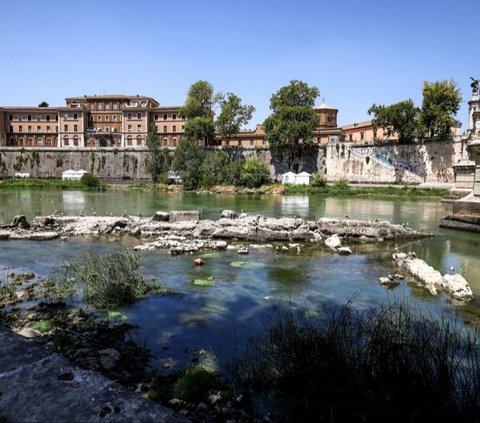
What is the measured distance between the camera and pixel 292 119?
6128cm

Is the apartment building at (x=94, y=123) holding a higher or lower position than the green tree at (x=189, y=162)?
higher

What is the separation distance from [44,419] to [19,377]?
0.80m

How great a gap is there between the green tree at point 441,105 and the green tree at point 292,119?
14.8 meters

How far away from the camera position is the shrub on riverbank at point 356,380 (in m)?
4.10

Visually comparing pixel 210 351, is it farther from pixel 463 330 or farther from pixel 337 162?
pixel 337 162

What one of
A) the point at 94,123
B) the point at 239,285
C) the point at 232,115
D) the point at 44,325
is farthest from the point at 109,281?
the point at 94,123

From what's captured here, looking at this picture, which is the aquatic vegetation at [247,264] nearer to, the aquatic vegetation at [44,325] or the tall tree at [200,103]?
the aquatic vegetation at [44,325]

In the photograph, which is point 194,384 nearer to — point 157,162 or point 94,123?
point 157,162

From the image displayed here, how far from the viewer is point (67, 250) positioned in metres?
15.2

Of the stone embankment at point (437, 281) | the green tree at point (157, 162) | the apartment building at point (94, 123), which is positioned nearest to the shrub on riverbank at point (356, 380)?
the stone embankment at point (437, 281)

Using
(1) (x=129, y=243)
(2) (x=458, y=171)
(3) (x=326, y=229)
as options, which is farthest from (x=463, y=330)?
(2) (x=458, y=171)

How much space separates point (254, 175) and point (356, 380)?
2169 inches

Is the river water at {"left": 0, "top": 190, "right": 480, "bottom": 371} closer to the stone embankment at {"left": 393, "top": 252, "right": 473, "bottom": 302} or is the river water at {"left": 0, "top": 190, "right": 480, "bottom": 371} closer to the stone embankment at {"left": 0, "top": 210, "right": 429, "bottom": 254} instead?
the stone embankment at {"left": 393, "top": 252, "right": 473, "bottom": 302}

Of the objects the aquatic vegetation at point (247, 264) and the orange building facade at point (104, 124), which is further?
the orange building facade at point (104, 124)
